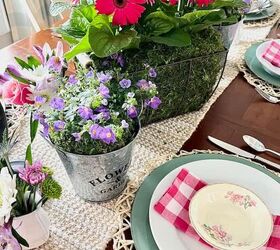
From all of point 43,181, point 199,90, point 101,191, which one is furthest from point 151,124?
point 43,181

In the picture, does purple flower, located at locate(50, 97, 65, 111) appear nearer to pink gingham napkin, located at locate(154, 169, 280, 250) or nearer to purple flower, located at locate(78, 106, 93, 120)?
purple flower, located at locate(78, 106, 93, 120)

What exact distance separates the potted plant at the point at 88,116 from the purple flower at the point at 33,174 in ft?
0.13

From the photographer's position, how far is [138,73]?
0.70m

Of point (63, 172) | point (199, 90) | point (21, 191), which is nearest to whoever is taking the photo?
point (21, 191)

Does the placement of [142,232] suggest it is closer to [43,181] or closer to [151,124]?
[43,181]

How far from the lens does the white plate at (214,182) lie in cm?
56

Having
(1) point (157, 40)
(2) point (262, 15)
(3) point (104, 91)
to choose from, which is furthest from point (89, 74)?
(2) point (262, 15)

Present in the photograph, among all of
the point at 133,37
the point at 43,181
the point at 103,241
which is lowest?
the point at 103,241

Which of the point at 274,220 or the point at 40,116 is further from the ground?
the point at 40,116

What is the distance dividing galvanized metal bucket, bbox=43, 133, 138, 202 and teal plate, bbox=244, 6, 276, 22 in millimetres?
777

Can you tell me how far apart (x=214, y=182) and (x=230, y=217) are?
71 mm

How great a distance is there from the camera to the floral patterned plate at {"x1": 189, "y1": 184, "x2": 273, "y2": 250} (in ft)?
1.83

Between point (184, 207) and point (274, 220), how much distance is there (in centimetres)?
14

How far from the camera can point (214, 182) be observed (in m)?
0.65
